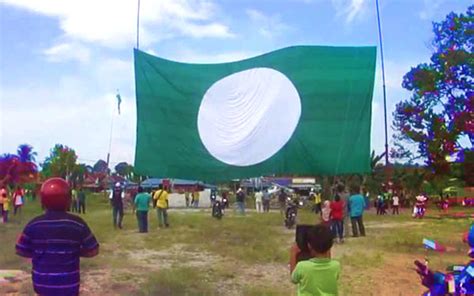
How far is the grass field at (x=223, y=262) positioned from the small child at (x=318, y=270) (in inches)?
150

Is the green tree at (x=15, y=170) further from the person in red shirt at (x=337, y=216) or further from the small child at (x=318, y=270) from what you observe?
the small child at (x=318, y=270)

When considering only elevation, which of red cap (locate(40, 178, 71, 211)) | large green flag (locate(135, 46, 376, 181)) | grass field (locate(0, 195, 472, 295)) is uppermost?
large green flag (locate(135, 46, 376, 181))

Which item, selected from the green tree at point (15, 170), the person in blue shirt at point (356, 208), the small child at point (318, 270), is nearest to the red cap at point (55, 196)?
the small child at point (318, 270)

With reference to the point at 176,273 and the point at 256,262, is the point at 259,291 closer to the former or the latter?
the point at 176,273

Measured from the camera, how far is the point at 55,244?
12.6 ft

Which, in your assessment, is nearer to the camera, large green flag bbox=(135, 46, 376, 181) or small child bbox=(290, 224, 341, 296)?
small child bbox=(290, 224, 341, 296)

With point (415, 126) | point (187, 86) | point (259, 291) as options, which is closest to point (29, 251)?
point (187, 86)

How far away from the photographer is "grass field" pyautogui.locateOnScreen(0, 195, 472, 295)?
798 centimetres

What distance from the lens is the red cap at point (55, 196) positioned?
12.7 ft

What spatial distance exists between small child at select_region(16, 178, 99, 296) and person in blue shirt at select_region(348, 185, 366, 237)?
11.5 m

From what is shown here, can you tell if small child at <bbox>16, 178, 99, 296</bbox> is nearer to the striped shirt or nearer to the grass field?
the striped shirt

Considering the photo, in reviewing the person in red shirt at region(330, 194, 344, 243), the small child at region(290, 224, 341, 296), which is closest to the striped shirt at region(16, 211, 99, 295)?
the small child at region(290, 224, 341, 296)

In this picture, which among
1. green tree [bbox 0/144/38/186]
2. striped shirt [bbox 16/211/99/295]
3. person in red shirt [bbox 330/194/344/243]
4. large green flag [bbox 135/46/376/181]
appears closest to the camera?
striped shirt [bbox 16/211/99/295]

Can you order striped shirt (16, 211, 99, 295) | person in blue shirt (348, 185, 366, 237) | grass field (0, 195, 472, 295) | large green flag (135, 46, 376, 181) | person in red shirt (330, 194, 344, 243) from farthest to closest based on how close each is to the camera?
person in blue shirt (348, 185, 366, 237), person in red shirt (330, 194, 344, 243), grass field (0, 195, 472, 295), large green flag (135, 46, 376, 181), striped shirt (16, 211, 99, 295)
